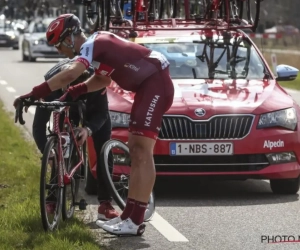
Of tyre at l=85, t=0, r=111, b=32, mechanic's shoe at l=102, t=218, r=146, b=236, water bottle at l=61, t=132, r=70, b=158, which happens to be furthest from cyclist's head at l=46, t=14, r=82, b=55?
tyre at l=85, t=0, r=111, b=32

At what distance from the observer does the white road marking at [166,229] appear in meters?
7.84

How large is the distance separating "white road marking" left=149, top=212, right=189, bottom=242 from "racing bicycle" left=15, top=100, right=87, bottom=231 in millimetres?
718

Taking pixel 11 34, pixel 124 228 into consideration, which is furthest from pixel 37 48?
pixel 124 228

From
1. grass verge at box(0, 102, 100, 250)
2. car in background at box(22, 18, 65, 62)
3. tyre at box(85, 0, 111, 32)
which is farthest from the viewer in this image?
car in background at box(22, 18, 65, 62)

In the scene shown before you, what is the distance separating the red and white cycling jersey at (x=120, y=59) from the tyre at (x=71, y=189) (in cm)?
73

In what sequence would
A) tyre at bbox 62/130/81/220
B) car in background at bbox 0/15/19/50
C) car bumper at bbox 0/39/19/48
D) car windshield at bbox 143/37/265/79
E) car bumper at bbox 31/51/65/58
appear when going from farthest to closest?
1. car bumper at bbox 0/39/19/48
2. car in background at bbox 0/15/19/50
3. car bumper at bbox 31/51/65/58
4. car windshield at bbox 143/37/265/79
5. tyre at bbox 62/130/81/220

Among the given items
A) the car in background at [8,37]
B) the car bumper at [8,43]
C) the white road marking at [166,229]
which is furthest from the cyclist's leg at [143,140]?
the car bumper at [8,43]

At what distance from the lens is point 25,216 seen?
8.12m

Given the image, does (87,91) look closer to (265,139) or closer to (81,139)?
(81,139)

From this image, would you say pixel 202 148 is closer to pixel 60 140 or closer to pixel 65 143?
pixel 65 143

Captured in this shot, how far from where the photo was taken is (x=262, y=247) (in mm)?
7453

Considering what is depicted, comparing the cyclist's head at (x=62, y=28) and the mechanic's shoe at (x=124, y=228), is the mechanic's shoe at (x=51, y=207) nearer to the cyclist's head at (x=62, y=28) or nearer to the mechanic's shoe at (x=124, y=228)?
the mechanic's shoe at (x=124, y=228)

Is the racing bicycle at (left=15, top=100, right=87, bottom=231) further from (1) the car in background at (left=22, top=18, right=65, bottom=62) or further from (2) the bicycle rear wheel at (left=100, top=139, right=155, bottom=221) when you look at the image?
(1) the car in background at (left=22, top=18, right=65, bottom=62)

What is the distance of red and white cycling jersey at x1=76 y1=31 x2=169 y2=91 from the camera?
24.4 feet
